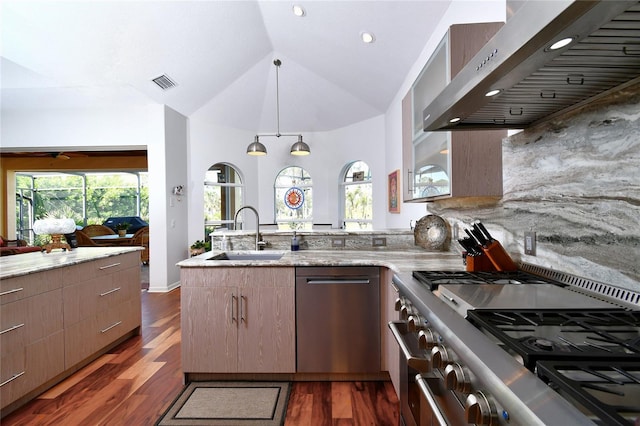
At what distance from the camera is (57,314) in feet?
7.59

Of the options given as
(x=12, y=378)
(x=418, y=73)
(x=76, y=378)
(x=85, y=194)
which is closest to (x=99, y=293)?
(x=76, y=378)

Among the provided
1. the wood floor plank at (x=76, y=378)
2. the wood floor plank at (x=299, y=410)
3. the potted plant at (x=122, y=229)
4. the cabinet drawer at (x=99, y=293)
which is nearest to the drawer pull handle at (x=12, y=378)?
the wood floor plank at (x=76, y=378)

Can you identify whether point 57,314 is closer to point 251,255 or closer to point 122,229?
point 251,255

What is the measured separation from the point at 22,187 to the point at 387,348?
11817 millimetres

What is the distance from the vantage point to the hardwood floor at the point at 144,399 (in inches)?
76.6

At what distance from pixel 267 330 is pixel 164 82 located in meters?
4.02

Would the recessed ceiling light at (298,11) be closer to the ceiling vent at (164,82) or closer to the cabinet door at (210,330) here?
the ceiling vent at (164,82)

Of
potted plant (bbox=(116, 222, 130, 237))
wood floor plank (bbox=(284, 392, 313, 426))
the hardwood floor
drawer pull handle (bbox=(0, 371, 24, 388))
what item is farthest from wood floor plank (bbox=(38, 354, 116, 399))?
potted plant (bbox=(116, 222, 130, 237))

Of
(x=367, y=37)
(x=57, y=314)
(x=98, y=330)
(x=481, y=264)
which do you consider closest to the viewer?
(x=481, y=264)

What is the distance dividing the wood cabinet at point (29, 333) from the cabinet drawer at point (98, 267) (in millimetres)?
Answer: 103

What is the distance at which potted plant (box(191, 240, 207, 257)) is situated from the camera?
5531 mm

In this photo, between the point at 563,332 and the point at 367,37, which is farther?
the point at 367,37

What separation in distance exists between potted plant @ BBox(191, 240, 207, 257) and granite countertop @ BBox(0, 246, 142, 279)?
2.35m

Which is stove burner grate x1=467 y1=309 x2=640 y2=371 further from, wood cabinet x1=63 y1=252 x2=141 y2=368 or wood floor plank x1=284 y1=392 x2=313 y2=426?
wood cabinet x1=63 y1=252 x2=141 y2=368
